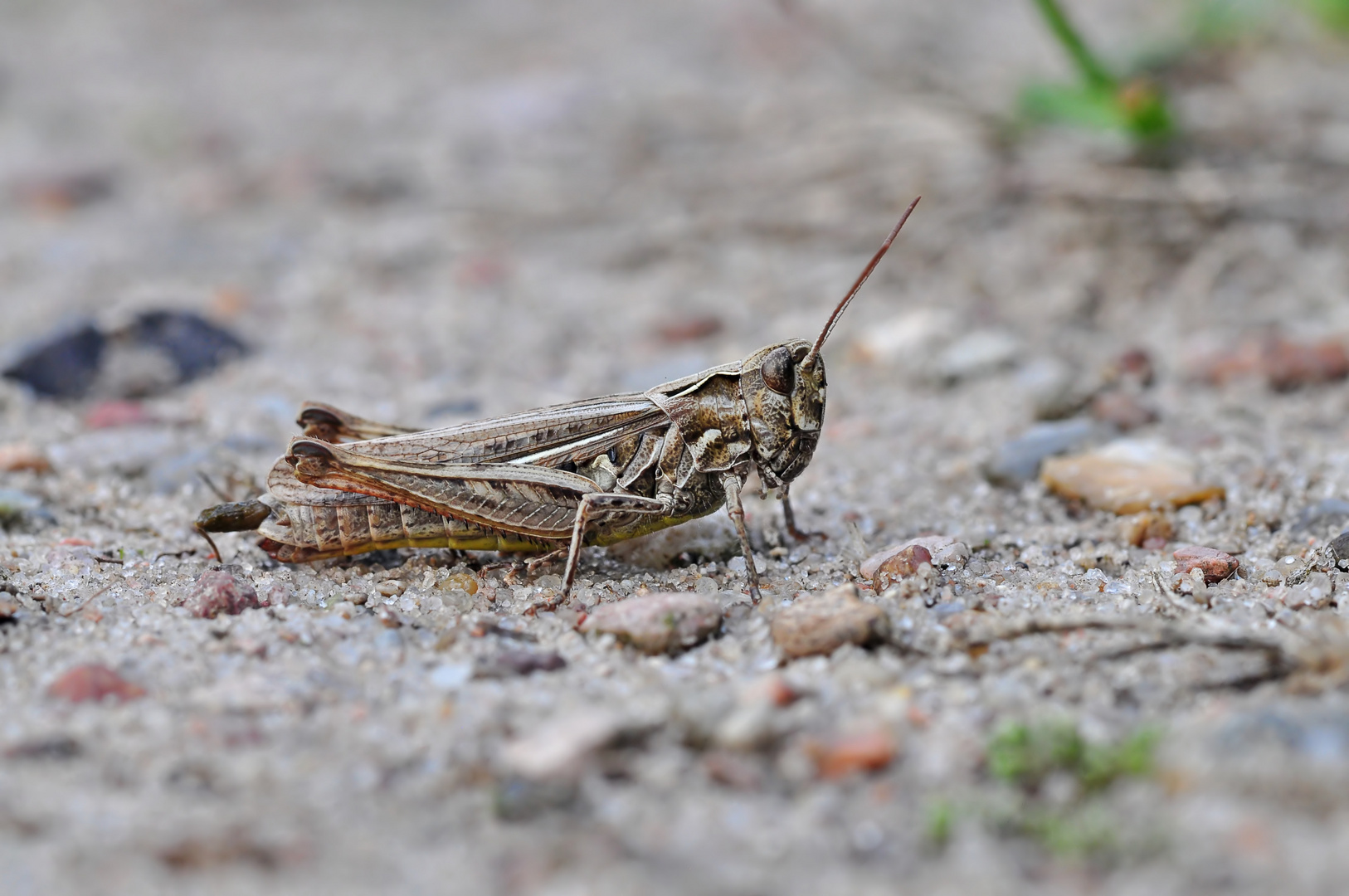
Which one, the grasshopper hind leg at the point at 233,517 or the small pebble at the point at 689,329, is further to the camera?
the small pebble at the point at 689,329

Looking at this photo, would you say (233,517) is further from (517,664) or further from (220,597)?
(517,664)

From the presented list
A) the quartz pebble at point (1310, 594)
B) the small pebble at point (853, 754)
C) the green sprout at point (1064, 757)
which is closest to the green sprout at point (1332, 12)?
the quartz pebble at point (1310, 594)

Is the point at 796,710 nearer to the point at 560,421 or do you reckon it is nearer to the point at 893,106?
the point at 560,421

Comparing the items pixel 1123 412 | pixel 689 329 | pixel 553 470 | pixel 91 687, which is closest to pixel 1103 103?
pixel 1123 412

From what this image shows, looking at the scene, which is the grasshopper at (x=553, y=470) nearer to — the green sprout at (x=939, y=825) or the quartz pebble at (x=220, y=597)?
the quartz pebble at (x=220, y=597)

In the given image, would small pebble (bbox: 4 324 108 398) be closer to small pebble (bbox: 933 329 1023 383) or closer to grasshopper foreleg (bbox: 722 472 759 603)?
grasshopper foreleg (bbox: 722 472 759 603)
